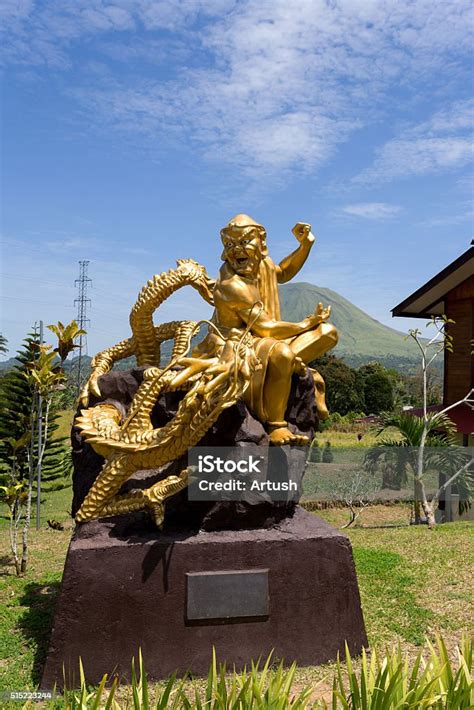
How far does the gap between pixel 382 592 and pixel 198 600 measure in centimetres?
220

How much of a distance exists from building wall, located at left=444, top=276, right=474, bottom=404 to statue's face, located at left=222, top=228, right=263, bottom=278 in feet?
26.9

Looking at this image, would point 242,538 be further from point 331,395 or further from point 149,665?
point 331,395

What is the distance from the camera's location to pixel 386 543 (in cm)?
720

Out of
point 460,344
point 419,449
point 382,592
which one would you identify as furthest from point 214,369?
point 460,344

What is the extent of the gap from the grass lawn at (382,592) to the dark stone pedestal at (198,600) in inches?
11.2

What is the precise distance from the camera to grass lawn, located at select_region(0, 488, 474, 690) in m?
4.05

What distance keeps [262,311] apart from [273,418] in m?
0.84

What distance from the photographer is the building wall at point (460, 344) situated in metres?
11.8

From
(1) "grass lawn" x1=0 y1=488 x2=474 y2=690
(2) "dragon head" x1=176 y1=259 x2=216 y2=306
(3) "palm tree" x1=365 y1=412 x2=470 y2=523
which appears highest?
(2) "dragon head" x1=176 y1=259 x2=216 y2=306

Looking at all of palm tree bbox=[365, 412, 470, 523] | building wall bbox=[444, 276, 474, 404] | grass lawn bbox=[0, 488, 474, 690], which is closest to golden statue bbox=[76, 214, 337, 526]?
Answer: grass lawn bbox=[0, 488, 474, 690]

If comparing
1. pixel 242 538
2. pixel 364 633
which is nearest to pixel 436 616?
pixel 364 633

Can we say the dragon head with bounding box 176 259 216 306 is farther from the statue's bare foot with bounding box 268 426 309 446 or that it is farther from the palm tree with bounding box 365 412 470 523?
the palm tree with bounding box 365 412 470 523

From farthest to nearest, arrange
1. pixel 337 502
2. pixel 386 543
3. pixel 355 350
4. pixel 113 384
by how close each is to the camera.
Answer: pixel 355 350
pixel 337 502
pixel 386 543
pixel 113 384

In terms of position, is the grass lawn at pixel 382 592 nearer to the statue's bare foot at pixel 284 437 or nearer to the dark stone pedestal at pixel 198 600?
the dark stone pedestal at pixel 198 600
